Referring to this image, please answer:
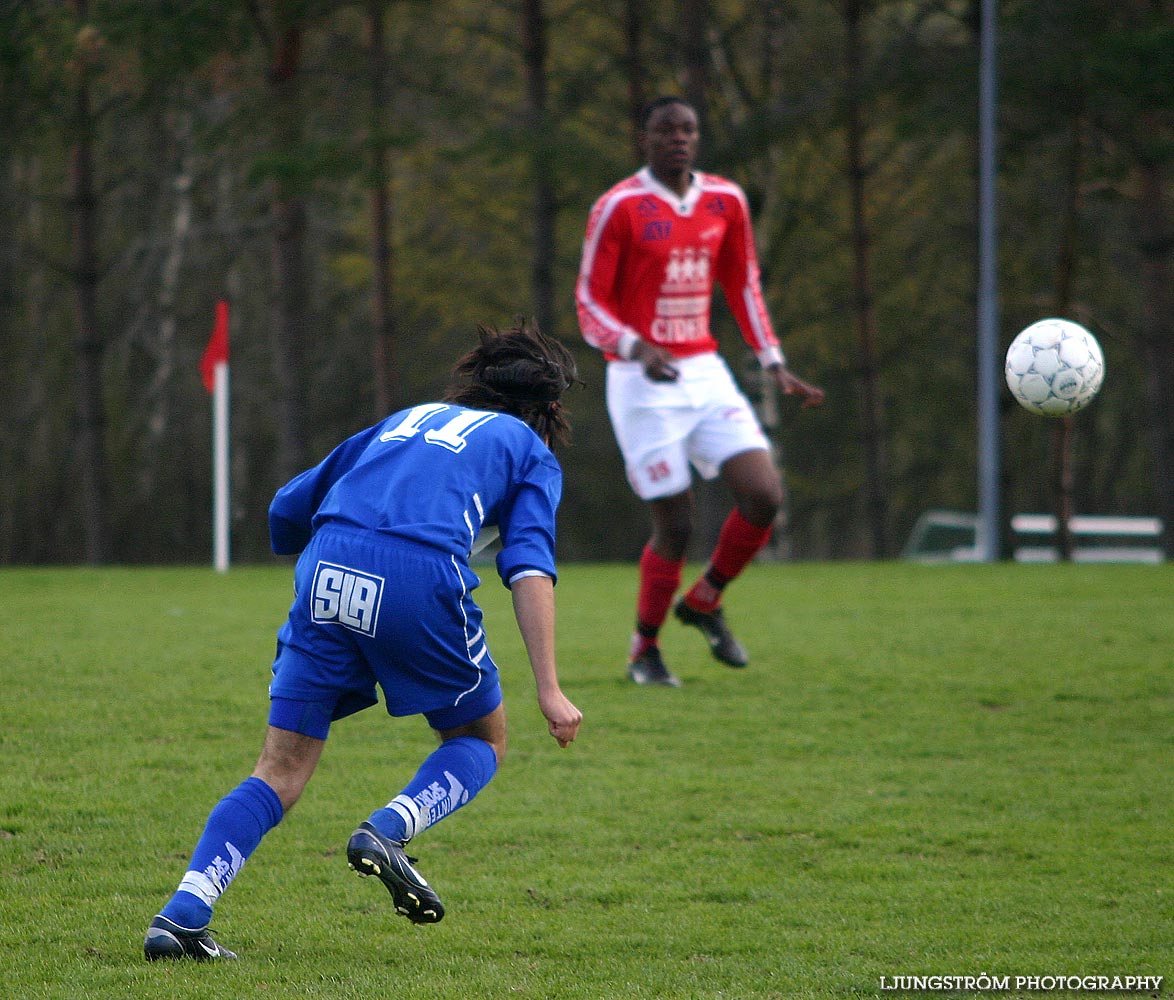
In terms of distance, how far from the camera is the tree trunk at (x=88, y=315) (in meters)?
20.8

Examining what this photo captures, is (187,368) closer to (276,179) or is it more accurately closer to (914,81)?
(276,179)

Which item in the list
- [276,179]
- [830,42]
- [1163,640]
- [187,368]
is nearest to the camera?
[1163,640]

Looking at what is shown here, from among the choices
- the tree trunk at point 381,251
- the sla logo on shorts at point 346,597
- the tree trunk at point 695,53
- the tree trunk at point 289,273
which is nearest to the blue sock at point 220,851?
the sla logo on shorts at point 346,597

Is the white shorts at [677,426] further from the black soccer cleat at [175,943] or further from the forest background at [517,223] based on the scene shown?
the forest background at [517,223]

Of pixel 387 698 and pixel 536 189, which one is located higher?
pixel 536 189

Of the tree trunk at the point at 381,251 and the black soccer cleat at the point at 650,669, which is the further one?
the tree trunk at the point at 381,251

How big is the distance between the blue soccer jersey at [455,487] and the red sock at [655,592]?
3.45 metres

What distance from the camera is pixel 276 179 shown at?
19078mm

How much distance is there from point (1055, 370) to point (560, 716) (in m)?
3.01

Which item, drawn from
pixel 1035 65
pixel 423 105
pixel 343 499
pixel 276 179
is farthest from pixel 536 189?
pixel 343 499

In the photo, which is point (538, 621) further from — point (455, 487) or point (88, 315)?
point (88, 315)

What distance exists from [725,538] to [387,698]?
12.6 ft

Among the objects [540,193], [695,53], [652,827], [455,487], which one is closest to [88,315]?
[540,193]

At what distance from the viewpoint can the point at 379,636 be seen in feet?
11.4
